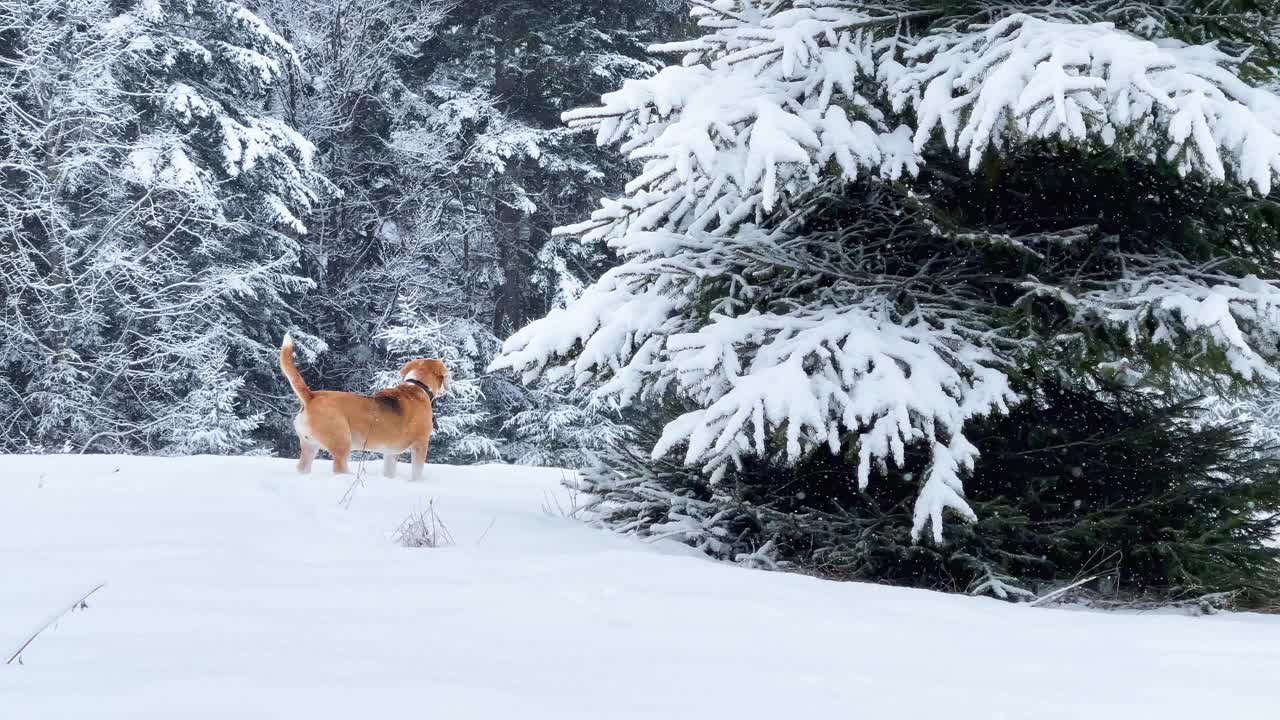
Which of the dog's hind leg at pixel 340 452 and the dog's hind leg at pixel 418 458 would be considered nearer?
the dog's hind leg at pixel 340 452

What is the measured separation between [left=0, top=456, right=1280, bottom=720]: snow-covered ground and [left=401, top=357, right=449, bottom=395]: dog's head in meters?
3.28

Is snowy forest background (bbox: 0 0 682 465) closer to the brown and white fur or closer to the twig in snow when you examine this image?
the brown and white fur

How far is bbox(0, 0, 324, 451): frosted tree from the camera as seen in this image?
15867mm

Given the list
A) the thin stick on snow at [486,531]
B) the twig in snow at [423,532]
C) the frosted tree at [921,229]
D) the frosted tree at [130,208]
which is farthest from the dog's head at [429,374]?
the frosted tree at [130,208]

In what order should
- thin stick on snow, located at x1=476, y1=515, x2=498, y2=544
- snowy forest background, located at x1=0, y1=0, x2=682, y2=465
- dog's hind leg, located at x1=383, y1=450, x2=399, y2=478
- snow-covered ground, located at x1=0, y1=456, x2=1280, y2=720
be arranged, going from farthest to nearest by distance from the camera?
1. snowy forest background, located at x1=0, y1=0, x2=682, y2=465
2. dog's hind leg, located at x1=383, y1=450, x2=399, y2=478
3. thin stick on snow, located at x1=476, y1=515, x2=498, y2=544
4. snow-covered ground, located at x1=0, y1=456, x2=1280, y2=720

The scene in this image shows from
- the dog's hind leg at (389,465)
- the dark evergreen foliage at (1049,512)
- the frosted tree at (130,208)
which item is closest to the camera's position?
the dark evergreen foliage at (1049,512)

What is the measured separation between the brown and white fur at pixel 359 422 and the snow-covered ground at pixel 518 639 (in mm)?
2240

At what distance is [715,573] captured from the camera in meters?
3.77

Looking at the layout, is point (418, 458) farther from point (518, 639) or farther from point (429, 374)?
point (518, 639)

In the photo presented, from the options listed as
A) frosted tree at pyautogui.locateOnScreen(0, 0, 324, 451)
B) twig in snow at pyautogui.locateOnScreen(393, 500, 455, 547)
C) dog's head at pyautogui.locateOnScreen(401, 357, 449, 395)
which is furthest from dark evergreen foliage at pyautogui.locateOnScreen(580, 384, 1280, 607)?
frosted tree at pyautogui.locateOnScreen(0, 0, 324, 451)

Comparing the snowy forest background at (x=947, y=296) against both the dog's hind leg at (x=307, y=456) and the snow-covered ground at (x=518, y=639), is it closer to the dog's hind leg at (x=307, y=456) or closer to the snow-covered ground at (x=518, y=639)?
the snow-covered ground at (x=518, y=639)

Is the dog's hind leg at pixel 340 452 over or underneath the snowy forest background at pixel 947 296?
underneath

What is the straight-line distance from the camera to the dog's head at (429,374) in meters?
7.58

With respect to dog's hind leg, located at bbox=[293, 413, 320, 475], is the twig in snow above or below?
above
